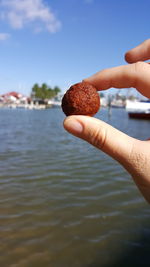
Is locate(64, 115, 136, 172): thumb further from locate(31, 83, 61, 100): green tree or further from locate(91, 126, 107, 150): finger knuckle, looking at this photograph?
locate(31, 83, 61, 100): green tree

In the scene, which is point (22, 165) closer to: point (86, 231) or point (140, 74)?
point (86, 231)

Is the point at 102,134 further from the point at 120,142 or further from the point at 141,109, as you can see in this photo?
the point at 141,109

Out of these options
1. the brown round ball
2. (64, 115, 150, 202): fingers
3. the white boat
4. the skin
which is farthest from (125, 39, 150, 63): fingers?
Answer: the white boat

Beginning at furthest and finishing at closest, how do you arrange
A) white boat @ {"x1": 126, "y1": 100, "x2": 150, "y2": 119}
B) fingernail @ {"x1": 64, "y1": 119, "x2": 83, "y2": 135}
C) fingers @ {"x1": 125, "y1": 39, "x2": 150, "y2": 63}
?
white boat @ {"x1": 126, "y1": 100, "x2": 150, "y2": 119} < fingers @ {"x1": 125, "y1": 39, "x2": 150, "y2": 63} < fingernail @ {"x1": 64, "y1": 119, "x2": 83, "y2": 135}

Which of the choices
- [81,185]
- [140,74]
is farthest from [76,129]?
[81,185]

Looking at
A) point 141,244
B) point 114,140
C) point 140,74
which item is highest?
point 140,74

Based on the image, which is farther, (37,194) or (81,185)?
(81,185)

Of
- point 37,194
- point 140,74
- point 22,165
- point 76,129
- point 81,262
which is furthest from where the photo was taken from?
point 22,165
